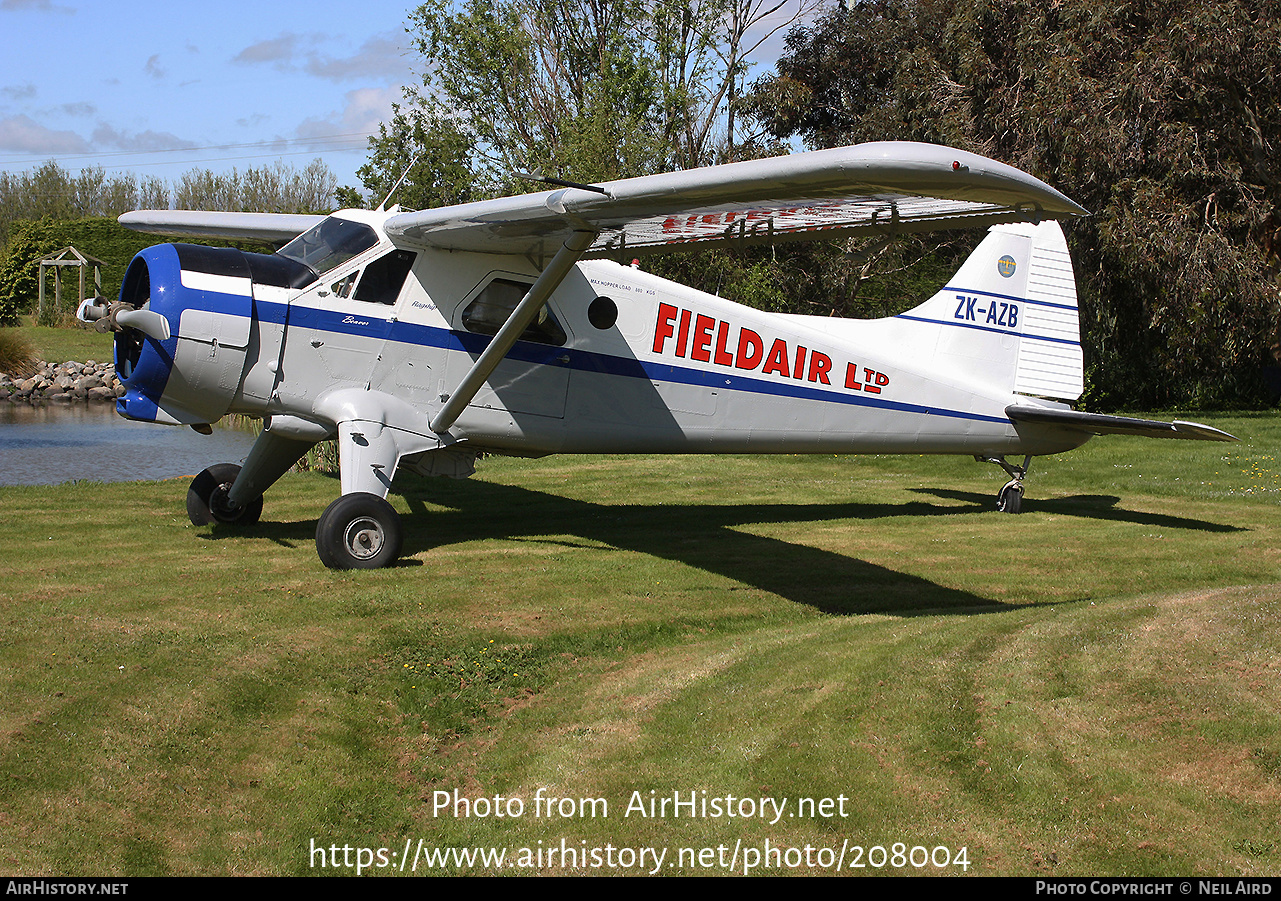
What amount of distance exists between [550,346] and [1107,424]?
6.39m

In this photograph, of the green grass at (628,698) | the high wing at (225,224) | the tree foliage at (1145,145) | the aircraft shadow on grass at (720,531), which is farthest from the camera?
the tree foliage at (1145,145)

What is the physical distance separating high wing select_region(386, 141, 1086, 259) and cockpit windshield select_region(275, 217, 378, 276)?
0.36 m

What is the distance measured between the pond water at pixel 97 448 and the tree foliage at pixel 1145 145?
815 inches

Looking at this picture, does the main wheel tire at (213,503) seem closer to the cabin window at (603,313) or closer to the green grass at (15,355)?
the cabin window at (603,313)

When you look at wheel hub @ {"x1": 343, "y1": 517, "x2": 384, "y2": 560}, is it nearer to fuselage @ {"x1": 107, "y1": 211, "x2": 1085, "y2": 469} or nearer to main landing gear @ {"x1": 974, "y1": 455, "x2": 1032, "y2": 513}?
fuselage @ {"x1": 107, "y1": 211, "x2": 1085, "y2": 469}

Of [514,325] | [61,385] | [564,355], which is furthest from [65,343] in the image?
[514,325]

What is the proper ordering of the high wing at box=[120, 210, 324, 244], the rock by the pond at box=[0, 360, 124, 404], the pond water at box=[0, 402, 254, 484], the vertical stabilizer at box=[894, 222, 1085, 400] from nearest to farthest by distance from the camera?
the high wing at box=[120, 210, 324, 244] < the vertical stabilizer at box=[894, 222, 1085, 400] < the pond water at box=[0, 402, 254, 484] < the rock by the pond at box=[0, 360, 124, 404]

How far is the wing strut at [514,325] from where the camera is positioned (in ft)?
27.6

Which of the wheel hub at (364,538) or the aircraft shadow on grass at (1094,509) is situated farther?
the aircraft shadow on grass at (1094,509)

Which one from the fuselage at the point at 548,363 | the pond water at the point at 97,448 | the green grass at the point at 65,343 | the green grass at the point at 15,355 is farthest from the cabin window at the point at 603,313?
the green grass at the point at 65,343

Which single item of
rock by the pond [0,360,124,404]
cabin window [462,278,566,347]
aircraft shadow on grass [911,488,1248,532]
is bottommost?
rock by the pond [0,360,124,404]

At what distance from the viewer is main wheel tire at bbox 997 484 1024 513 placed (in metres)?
13.0

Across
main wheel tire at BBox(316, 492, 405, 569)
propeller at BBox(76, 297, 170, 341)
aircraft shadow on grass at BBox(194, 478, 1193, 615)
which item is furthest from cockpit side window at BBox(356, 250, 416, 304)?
aircraft shadow on grass at BBox(194, 478, 1193, 615)

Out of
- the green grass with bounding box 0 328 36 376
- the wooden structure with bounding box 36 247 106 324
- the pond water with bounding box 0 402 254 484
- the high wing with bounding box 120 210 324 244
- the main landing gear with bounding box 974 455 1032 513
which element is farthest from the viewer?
the wooden structure with bounding box 36 247 106 324
